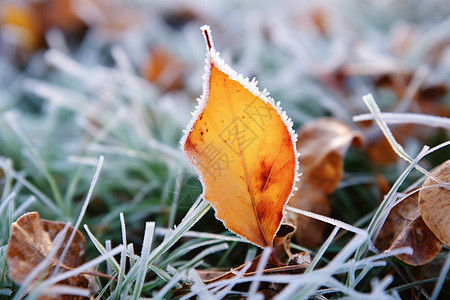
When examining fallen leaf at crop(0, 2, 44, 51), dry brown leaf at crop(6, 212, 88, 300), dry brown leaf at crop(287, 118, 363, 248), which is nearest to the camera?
dry brown leaf at crop(6, 212, 88, 300)

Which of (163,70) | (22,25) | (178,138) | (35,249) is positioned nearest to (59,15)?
(22,25)

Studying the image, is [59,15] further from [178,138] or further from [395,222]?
[395,222]

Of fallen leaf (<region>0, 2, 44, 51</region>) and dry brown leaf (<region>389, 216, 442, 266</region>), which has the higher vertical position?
fallen leaf (<region>0, 2, 44, 51</region>)

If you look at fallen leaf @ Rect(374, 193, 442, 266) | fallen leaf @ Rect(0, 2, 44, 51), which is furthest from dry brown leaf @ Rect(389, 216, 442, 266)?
fallen leaf @ Rect(0, 2, 44, 51)

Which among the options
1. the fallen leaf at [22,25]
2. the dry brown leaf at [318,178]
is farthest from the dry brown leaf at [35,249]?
the fallen leaf at [22,25]

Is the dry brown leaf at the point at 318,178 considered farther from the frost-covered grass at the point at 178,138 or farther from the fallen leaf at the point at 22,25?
the fallen leaf at the point at 22,25

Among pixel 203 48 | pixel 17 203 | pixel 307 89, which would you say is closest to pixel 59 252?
pixel 17 203

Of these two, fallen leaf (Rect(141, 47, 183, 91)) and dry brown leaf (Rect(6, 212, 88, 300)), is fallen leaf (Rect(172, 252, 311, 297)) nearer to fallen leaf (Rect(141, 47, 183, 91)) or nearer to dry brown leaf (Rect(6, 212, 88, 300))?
dry brown leaf (Rect(6, 212, 88, 300))
